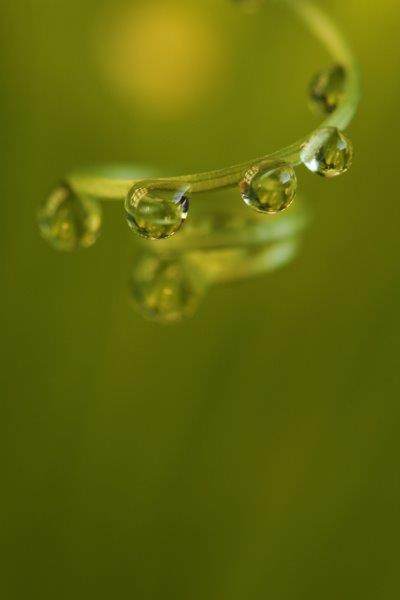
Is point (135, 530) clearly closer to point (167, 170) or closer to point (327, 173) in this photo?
point (167, 170)

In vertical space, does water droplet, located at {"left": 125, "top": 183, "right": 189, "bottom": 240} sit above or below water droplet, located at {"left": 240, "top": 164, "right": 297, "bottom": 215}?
below

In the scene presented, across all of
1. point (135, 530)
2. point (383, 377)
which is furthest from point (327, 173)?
point (135, 530)

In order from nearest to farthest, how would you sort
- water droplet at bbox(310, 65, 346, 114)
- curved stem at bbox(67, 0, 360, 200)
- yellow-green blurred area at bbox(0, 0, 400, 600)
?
1. curved stem at bbox(67, 0, 360, 200)
2. water droplet at bbox(310, 65, 346, 114)
3. yellow-green blurred area at bbox(0, 0, 400, 600)

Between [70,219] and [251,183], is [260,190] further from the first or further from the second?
[70,219]

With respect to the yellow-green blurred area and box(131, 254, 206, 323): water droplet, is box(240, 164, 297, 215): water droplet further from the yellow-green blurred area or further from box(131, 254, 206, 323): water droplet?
the yellow-green blurred area

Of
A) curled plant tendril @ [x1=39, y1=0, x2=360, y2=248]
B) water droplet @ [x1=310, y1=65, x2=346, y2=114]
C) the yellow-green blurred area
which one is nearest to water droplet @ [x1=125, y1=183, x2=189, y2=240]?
curled plant tendril @ [x1=39, y1=0, x2=360, y2=248]

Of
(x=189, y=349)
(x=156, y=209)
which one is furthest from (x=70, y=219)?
(x=189, y=349)
